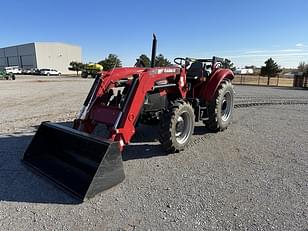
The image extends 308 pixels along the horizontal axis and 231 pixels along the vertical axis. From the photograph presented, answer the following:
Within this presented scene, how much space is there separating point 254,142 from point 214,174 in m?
2.15

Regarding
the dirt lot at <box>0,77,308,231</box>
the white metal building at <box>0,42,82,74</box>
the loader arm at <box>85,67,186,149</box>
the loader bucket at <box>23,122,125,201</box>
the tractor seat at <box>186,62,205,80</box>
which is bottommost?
the dirt lot at <box>0,77,308,231</box>

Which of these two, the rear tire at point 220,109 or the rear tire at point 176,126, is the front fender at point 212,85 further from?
the rear tire at point 176,126

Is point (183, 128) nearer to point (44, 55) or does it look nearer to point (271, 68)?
point (271, 68)

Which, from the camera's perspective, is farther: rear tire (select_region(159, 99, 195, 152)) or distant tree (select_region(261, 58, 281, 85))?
distant tree (select_region(261, 58, 281, 85))

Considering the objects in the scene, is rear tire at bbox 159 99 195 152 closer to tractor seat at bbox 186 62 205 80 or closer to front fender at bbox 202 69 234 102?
front fender at bbox 202 69 234 102

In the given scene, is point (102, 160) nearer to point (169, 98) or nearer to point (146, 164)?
point (146, 164)

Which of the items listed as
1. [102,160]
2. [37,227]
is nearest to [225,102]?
[102,160]

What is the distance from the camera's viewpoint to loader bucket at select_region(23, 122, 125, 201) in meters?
3.17

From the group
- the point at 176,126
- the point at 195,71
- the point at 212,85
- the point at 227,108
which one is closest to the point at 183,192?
the point at 176,126

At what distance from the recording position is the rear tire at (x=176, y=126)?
4363mm

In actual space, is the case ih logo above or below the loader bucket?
above

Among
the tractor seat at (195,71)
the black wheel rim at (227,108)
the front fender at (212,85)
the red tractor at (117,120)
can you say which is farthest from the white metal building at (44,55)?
the red tractor at (117,120)

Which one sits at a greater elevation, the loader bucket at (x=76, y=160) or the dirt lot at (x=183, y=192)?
the loader bucket at (x=76, y=160)

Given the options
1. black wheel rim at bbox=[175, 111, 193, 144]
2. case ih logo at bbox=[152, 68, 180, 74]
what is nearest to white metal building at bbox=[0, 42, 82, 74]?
case ih logo at bbox=[152, 68, 180, 74]
